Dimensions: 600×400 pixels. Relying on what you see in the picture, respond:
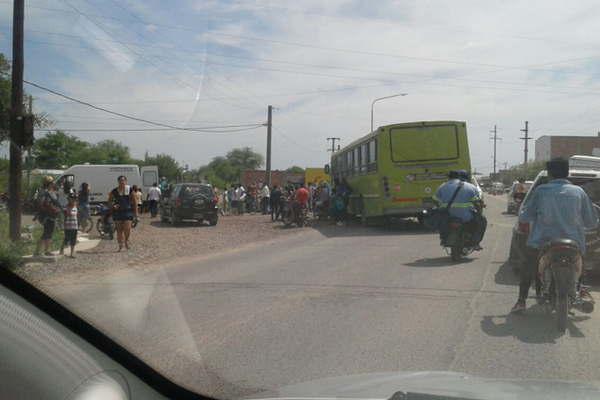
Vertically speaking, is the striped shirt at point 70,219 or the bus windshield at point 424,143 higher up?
the bus windshield at point 424,143

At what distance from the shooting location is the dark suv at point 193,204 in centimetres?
2403

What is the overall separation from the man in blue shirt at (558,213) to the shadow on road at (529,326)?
225mm

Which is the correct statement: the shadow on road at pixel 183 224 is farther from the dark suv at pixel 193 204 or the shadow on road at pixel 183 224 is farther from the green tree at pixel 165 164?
the green tree at pixel 165 164

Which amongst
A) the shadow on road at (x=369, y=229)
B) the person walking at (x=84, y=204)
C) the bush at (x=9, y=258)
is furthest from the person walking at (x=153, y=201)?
the bush at (x=9, y=258)

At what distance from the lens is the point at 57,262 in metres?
12.7

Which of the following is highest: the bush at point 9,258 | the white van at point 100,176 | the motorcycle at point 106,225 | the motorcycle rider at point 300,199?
the white van at point 100,176

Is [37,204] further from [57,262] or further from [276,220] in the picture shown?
[276,220]

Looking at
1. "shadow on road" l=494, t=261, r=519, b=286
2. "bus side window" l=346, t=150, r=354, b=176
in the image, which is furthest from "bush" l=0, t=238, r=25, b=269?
"bus side window" l=346, t=150, r=354, b=176

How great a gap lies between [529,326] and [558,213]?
1256mm

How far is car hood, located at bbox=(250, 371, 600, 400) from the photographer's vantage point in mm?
3072

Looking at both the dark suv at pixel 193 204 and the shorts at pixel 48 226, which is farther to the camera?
the dark suv at pixel 193 204

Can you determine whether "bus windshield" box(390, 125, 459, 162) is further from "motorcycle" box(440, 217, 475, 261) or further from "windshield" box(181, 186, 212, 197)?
"motorcycle" box(440, 217, 475, 261)

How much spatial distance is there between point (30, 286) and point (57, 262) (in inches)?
391

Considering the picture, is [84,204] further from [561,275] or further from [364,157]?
[561,275]
